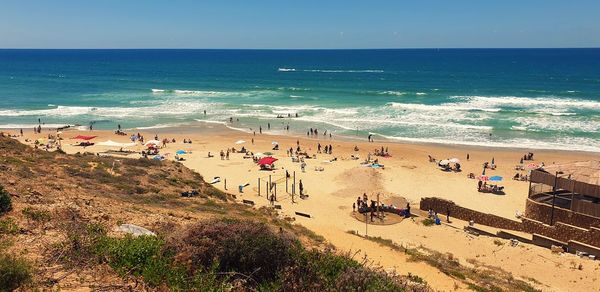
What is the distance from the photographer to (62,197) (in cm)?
1286

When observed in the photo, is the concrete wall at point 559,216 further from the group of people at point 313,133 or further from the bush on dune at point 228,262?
the group of people at point 313,133

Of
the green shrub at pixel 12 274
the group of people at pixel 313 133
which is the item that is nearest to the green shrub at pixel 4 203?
→ the green shrub at pixel 12 274

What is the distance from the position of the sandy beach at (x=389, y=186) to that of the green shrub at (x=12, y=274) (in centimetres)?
743

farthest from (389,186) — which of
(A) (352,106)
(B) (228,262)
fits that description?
(A) (352,106)

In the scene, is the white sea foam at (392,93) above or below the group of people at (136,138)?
above

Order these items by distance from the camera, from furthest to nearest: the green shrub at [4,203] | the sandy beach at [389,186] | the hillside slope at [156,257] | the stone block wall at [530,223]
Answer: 1. the stone block wall at [530,223]
2. the sandy beach at [389,186]
3. the green shrub at [4,203]
4. the hillside slope at [156,257]

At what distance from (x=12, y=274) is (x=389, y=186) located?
69.0 feet

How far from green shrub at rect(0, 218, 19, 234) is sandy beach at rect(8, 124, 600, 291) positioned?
7.97m

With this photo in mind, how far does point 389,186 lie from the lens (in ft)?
84.1

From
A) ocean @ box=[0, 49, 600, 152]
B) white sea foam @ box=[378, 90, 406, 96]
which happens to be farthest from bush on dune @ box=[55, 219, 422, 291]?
white sea foam @ box=[378, 90, 406, 96]

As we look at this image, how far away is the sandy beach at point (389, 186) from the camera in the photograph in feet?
48.4

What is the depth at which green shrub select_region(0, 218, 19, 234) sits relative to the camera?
898cm

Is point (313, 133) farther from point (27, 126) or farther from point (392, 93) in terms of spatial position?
point (392, 93)

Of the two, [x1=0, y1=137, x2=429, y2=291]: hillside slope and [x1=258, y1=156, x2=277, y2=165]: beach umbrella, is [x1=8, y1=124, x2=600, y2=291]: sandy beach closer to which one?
[x1=258, y1=156, x2=277, y2=165]: beach umbrella
